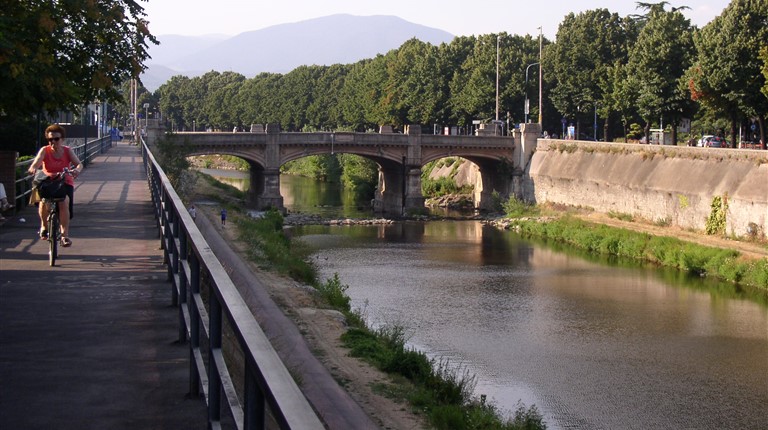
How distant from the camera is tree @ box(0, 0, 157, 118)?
13977 mm

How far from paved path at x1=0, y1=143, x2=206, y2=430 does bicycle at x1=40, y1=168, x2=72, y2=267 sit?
0.66ft

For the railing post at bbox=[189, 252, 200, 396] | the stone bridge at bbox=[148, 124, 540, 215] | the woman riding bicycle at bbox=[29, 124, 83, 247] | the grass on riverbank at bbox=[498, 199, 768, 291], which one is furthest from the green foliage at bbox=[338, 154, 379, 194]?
the railing post at bbox=[189, 252, 200, 396]

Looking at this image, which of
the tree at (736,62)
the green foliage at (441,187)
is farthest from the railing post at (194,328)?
the green foliage at (441,187)

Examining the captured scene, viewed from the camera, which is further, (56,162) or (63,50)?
(63,50)

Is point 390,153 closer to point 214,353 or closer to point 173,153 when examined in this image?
point 173,153

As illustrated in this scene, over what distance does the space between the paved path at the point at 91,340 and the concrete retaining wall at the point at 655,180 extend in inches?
1586

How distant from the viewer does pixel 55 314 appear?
977 cm

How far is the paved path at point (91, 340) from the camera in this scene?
A: 665 centimetres

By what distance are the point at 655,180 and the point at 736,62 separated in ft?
26.6

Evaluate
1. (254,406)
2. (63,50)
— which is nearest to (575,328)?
(63,50)

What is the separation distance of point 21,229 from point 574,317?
897 inches

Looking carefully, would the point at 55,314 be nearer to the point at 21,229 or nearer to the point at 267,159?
the point at 21,229

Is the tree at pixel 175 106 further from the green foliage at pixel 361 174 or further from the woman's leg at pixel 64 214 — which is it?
the woman's leg at pixel 64 214

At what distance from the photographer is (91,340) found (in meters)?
8.68
